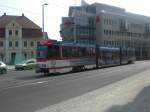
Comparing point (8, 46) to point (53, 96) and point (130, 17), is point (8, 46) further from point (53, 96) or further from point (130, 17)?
point (53, 96)

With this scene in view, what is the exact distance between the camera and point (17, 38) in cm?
9944

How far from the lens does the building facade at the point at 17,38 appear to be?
321 ft

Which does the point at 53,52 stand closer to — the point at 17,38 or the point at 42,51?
the point at 42,51

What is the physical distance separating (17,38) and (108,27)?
32.3 metres

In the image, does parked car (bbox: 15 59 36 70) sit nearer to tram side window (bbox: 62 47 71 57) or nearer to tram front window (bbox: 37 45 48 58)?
tram side window (bbox: 62 47 71 57)

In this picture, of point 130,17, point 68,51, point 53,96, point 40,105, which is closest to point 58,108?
point 40,105

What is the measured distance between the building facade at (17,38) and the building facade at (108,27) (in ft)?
29.0

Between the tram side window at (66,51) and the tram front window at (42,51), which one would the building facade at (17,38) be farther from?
the tram front window at (42,51)

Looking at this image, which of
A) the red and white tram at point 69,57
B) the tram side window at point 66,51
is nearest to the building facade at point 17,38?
the red and white tram at point 69,57

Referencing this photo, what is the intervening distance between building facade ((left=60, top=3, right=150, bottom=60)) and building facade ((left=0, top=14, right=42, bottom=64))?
8854 mm

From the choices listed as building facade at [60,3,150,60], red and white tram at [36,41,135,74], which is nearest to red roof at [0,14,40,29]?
building facade at [60,3,150,60]

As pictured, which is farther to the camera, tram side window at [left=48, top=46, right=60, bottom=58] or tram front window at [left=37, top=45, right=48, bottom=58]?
tram side window at [left=48, top=46, right=60, bottom=58]

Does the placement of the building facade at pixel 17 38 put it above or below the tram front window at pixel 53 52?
above

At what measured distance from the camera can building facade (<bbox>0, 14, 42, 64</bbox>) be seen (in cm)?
9775
